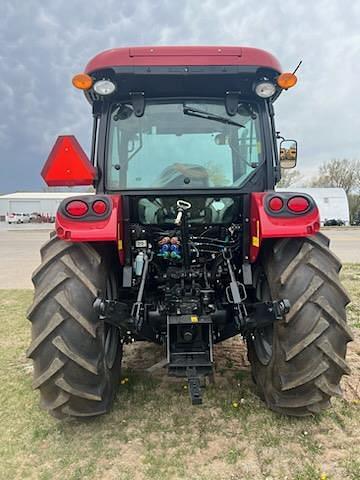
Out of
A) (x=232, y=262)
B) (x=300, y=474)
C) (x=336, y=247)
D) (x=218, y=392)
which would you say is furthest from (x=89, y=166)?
(x=336, y=247)

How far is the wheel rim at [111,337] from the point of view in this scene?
10.0 ft

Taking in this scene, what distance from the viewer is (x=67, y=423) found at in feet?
9.77

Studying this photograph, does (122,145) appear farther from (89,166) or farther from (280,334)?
(280,334)

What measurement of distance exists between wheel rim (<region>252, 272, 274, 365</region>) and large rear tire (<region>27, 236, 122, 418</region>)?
47.6 inches

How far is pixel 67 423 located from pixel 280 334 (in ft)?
5.49

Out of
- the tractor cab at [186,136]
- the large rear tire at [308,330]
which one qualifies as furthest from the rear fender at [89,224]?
the large rear tire at [308,330]

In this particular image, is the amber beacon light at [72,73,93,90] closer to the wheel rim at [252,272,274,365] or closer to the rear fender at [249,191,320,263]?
the rear fender at [249,191,320,263]

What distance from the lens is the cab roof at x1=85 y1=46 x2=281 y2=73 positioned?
293 cm

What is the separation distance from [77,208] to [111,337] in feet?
3.55

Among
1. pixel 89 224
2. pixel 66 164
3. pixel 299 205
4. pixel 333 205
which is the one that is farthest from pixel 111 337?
pixel 333 205

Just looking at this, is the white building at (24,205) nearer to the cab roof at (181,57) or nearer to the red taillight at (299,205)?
the cab roof at (181,57)

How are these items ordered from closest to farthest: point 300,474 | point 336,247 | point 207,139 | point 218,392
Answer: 1. point 300,474
2. point 207,139
3. point 218,392
4. point 336,247

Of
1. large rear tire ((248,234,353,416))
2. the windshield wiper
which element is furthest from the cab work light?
large rear tire ((248,234,353,416))

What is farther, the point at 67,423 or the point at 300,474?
the point at 67,423
